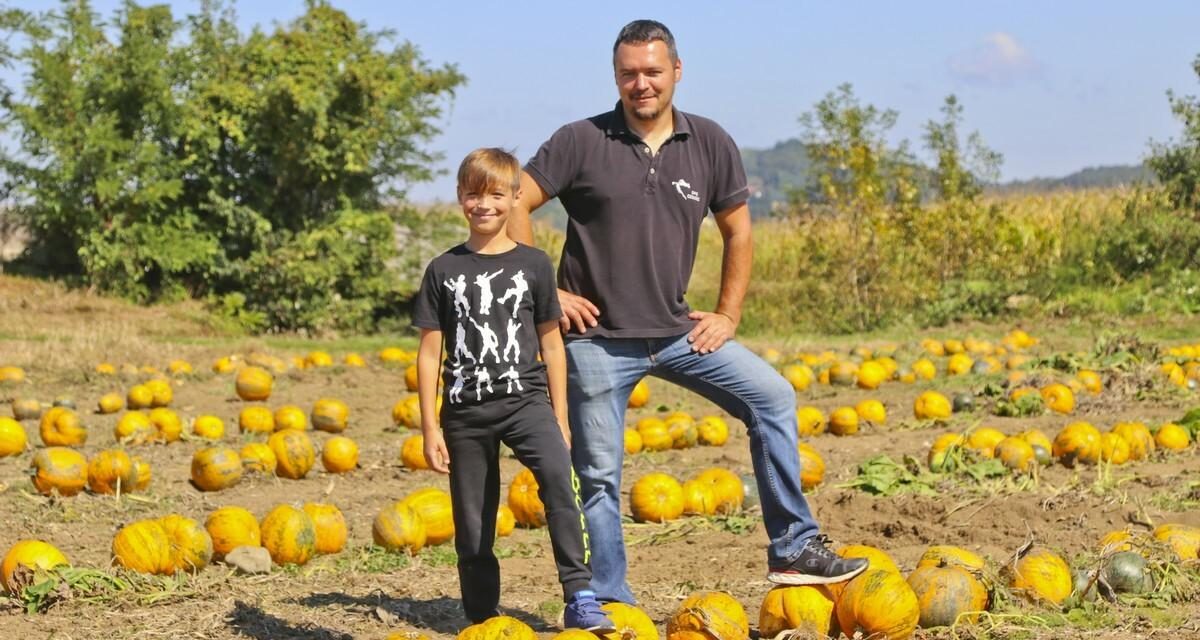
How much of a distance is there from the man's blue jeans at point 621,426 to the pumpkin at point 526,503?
215cm

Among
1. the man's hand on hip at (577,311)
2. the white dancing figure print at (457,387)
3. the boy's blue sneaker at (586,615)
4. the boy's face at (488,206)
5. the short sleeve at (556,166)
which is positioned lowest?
the boy's blue sneaker at (586,615)

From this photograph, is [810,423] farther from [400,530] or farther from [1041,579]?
[1041,579]

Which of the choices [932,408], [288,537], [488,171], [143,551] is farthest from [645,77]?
[932,408]

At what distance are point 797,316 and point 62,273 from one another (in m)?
9.98

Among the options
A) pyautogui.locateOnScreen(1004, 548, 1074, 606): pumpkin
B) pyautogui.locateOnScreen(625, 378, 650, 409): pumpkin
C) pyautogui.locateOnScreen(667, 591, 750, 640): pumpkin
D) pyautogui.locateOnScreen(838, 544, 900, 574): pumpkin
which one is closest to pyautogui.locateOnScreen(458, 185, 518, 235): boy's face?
pyautogui.locateOnScreen(667, 591, 750, 640): pumpkin

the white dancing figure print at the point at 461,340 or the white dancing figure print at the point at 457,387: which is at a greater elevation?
the white dancing figure print at the point at 461,340

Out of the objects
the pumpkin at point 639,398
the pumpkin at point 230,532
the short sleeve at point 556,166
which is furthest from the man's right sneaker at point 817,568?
the pumpkin at point 639,398

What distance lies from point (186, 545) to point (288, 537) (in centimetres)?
49

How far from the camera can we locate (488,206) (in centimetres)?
460

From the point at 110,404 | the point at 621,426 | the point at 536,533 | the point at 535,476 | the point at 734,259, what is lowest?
the point at 536,533

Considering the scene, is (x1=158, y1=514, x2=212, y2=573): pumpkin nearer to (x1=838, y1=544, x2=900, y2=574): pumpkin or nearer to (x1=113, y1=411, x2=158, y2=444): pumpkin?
(x1=838, y1=544, x2=900, y2=574): pumpkin

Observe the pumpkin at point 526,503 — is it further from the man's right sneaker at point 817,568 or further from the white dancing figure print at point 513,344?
the white dancing figure print at point 513,344

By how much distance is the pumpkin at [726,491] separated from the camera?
23.9 feet

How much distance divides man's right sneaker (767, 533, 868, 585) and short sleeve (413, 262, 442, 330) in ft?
4.86
